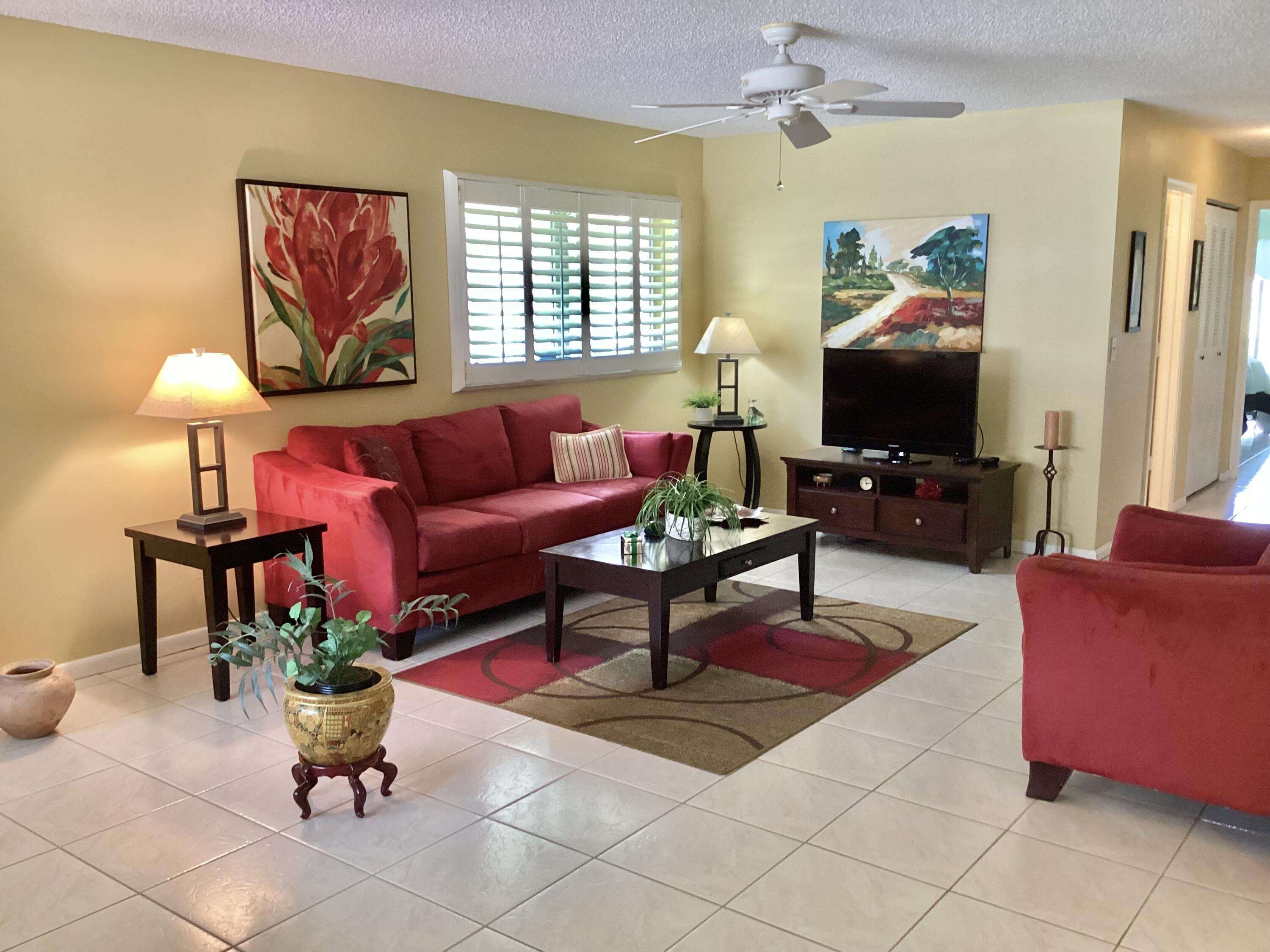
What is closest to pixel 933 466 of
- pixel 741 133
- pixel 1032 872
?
pixel 741 133

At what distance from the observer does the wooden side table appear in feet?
12.8

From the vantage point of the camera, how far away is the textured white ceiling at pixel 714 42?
3.80m

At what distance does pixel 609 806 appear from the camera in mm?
3119

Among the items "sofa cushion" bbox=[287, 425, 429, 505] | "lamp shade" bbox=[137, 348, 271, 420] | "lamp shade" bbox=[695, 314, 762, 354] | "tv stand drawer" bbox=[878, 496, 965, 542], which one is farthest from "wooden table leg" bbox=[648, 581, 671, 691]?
"lamp shade" bbox=[695, 314, 762, 354]

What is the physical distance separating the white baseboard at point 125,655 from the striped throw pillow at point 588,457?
1935mm

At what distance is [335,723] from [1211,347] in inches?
276

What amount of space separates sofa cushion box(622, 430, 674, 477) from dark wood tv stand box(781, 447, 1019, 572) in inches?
30.4

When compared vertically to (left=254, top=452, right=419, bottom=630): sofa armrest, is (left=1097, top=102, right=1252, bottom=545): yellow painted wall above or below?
above

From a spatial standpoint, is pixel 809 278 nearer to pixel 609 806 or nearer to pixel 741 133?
pixel 741 133

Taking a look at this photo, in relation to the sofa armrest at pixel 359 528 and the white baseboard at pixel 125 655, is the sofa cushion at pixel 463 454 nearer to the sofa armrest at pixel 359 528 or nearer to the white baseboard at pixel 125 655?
the sofa armrest at pixel 359 528

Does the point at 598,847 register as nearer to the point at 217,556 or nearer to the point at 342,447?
the point at 217,556

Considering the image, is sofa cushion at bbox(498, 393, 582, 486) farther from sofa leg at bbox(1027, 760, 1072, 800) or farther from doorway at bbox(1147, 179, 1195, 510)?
doorway at bbox(1147, 179, 1195, 510)

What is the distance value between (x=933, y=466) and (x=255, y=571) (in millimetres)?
3482

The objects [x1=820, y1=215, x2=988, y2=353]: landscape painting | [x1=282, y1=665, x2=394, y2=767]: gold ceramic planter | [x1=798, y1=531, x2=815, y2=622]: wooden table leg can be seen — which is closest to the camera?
[x1=282, y1=665, x2=394, y2=767]: gold ceramic planter
